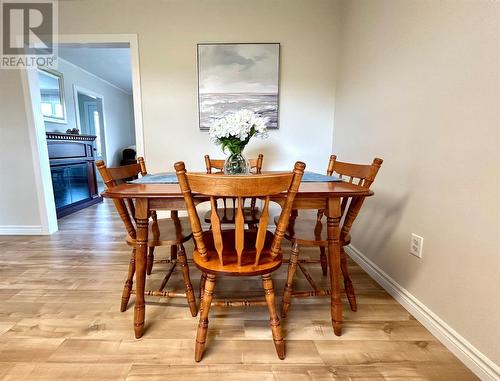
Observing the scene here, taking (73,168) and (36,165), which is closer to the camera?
(36,165)

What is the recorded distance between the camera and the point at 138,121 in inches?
96.3

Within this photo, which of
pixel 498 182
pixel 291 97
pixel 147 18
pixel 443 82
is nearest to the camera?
pixel 498 182

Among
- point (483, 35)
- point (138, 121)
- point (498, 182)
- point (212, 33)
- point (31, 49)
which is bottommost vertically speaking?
point (498, 182)

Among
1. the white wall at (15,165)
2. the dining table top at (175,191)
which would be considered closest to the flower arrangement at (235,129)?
the dining table top at (175,191)

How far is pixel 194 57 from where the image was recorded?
2.37 meters

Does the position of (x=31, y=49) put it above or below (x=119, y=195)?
above

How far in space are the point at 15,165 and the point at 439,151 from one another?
3.66 meters

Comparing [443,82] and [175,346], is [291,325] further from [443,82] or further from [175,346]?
[443,82]

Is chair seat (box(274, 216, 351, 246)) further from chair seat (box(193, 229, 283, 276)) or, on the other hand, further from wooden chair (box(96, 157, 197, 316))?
wooden chair (box(96, 157, 197, 316))

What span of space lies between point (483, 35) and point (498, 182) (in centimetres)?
61

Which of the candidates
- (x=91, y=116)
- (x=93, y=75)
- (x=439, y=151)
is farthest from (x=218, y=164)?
(x=93, y=75)

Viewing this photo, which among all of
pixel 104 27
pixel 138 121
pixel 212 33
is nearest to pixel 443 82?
pixel 212 33

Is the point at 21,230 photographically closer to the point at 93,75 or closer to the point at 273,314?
the point at 273,314

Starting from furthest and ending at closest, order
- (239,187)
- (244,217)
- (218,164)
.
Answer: (218,164)
(244,217)
(239,187)
